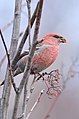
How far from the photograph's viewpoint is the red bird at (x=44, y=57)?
1045 mm

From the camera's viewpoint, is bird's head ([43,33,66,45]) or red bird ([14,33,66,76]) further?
bird's head ([43,33,66,45])

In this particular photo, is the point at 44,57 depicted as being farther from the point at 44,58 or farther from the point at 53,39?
the point at 53,39

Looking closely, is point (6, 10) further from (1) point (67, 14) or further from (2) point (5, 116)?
(1) point (67, 14)

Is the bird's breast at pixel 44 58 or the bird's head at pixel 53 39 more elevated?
the bird's breast at pixel 44 58

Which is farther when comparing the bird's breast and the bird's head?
the bird's head

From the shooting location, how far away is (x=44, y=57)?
116 cm

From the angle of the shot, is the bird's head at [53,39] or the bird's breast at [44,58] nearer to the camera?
the bird's breast at [44,58]

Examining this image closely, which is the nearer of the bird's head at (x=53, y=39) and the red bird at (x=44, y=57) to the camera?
the red bird at (x=44, y=57)

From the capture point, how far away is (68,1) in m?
4.18

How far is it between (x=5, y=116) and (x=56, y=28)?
277 cm

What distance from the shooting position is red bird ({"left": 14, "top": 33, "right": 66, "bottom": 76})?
1045 mm

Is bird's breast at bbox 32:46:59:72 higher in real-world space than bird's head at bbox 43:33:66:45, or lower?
higher

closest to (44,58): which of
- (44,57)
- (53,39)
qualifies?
(44,57)

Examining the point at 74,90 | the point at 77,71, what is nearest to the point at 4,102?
the point at 77,71
